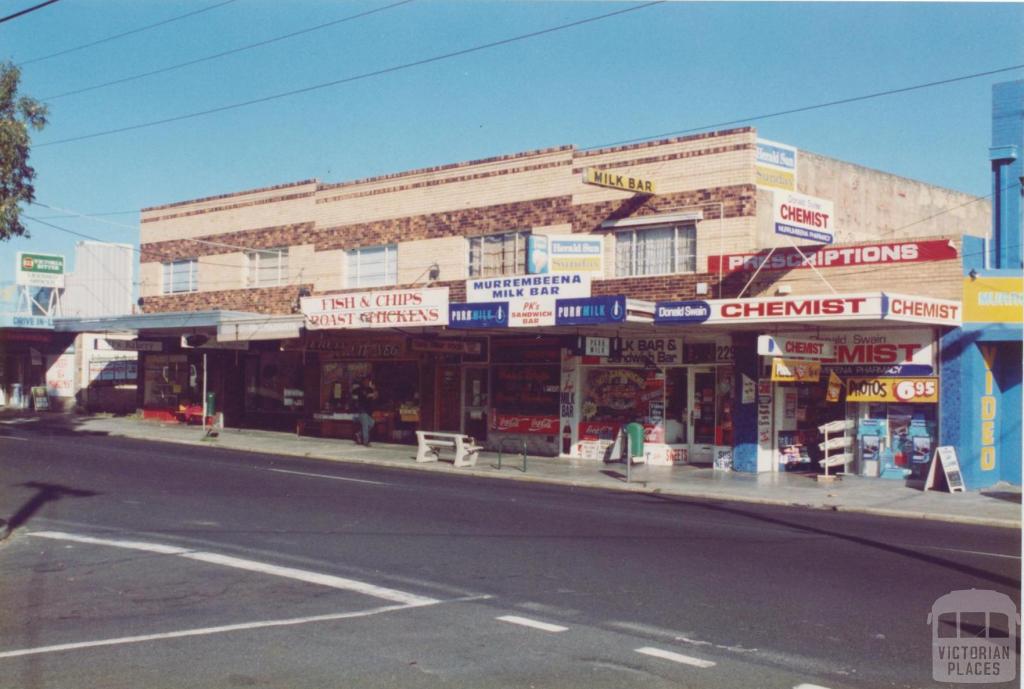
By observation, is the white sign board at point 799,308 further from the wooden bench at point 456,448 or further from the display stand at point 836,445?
the wooden bench at point 456,448

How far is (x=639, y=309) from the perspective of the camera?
2222 cm

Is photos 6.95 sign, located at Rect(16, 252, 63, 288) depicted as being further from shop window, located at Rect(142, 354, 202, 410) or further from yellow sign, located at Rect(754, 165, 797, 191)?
yellow sign, located at Rect(754, 165, 797, 191)

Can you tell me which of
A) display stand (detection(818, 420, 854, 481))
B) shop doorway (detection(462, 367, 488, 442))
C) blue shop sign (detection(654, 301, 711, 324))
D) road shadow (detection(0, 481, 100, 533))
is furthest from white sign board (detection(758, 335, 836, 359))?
road shadow (detection(0, 481, 100, 533))

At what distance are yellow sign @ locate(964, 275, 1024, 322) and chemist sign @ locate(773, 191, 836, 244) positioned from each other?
312 centimetres

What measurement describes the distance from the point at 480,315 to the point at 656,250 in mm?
4555

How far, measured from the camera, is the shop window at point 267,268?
34344mm

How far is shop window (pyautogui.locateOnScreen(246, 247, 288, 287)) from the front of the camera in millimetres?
34344

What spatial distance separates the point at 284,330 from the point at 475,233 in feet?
20.3

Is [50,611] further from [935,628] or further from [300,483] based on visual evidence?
[300,483]

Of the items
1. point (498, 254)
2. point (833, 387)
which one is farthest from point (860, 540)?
point (498, 254)

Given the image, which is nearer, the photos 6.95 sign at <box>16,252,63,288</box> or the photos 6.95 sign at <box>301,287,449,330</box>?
the photos 6.95 sign at <box>301,287,449,330</box>

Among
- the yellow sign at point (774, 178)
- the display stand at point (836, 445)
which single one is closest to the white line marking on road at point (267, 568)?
the display stand at point (836, 445)

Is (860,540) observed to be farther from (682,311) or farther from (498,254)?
(498,254)

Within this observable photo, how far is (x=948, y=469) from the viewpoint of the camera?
64.6 feet
